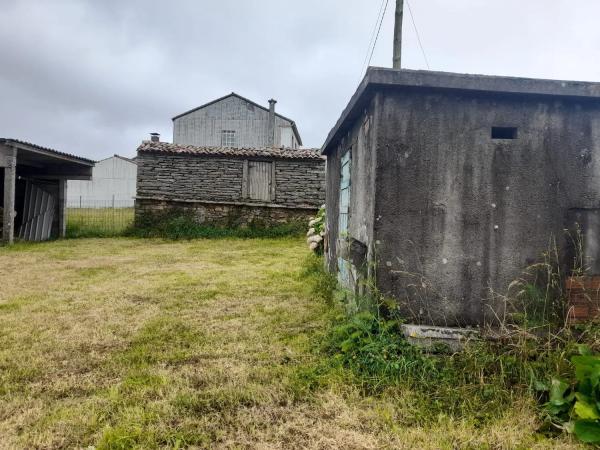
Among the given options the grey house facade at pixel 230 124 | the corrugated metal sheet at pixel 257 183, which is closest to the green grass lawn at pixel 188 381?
the corrugated metal sheet at pixel 257 183

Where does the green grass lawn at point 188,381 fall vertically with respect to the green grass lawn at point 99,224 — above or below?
below

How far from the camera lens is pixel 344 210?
527 cm

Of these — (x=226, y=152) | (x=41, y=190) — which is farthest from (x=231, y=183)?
(x=41, y=190)

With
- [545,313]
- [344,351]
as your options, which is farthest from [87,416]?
[545,313]

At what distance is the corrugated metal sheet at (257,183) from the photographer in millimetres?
15023

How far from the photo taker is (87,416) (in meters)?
2.39

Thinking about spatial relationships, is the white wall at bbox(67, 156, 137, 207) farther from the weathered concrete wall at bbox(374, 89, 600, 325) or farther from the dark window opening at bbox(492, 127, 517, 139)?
the dark window opening at bbox(492, 127, 517, 139)

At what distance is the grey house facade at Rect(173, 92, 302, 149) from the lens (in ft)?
78.4

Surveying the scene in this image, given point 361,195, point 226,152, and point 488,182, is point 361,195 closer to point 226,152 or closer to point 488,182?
point 488,182

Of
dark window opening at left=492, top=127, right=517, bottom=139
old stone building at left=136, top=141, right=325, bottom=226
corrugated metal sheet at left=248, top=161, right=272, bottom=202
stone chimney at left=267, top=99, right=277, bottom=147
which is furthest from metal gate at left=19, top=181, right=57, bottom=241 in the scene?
dark window opening at left=492, top=127, right=517, bottom=139

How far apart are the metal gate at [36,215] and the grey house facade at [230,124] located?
11.7 meters

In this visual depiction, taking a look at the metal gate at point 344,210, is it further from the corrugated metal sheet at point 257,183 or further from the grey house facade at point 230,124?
the grey house facade at point 230,124

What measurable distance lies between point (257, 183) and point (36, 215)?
7883 mm

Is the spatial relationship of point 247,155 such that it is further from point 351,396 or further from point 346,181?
point 351,396
